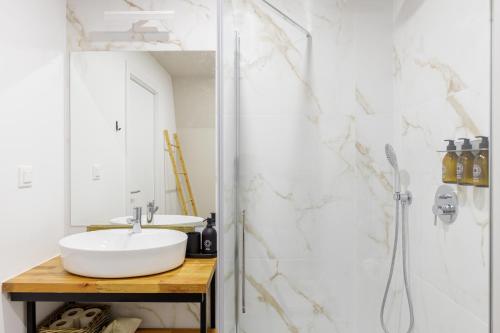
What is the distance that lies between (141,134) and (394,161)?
4.59 ft

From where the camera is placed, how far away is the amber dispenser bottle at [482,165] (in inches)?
41.0

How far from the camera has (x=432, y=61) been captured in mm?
1131

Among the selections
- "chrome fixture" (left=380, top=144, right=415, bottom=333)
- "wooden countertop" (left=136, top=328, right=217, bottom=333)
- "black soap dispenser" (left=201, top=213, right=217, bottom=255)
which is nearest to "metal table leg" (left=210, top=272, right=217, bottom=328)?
"wooden countertop" (left=136, top=328, right=217, bottom=333)

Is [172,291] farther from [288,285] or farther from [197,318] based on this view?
[197,318]

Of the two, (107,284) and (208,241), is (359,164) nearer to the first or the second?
(208,241)

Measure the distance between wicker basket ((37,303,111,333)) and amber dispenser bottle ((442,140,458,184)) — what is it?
1.72m

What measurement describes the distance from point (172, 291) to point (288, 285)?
0.53 meters

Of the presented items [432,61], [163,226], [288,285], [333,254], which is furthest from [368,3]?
[163,226]

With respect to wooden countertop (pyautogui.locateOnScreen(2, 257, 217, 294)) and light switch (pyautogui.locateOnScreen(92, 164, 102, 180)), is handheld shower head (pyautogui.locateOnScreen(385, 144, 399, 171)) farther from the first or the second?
light switch (pyautogui.locateOnScreen(92, 164, 102, 180))

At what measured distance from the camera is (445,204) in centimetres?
112

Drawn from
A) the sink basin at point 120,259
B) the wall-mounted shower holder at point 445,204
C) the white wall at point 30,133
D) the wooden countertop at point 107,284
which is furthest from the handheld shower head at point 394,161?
the white wall at point 30,133

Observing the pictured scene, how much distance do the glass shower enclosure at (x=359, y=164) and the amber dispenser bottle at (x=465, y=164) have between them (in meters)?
0.02

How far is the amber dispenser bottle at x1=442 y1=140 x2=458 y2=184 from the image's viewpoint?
3.57ft

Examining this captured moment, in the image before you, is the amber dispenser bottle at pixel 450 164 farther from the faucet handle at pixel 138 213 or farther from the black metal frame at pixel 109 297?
the faucet handle at pixel 138 213
